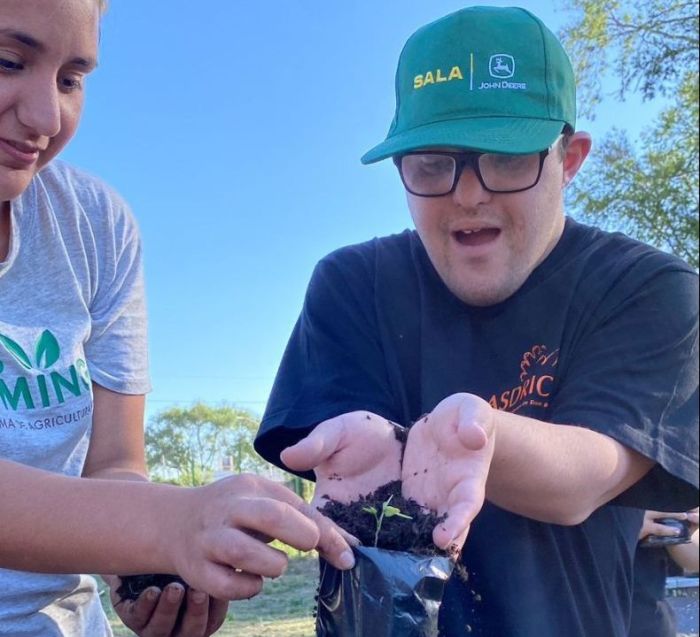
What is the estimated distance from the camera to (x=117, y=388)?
182cm

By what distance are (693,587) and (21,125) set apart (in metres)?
5.87

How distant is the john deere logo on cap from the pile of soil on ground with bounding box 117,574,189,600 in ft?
4.21

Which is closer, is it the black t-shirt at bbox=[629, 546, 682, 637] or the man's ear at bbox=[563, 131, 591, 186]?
the black t-shirt at bbox=[629, 546, 682, 637]

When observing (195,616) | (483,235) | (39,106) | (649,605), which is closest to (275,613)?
(649,605)

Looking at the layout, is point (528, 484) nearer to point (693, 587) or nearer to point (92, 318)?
point (92, 318)

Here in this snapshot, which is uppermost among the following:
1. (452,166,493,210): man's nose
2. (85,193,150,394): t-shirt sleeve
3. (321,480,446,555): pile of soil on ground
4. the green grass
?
(452,166,493,210): man's nose

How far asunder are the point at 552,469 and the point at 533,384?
0.99ft

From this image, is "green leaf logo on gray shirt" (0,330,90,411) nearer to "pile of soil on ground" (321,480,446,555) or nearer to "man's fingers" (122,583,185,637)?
"man's fingers" (122,583,185,637)

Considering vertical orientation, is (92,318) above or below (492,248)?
below

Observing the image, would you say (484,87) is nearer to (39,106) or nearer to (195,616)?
(39,106)

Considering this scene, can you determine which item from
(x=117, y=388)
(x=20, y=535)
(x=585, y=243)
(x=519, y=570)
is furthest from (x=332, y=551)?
(x=585, y=243)

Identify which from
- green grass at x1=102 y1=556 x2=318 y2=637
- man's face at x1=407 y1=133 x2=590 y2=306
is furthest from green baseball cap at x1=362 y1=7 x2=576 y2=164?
green grass at x1=102 y1=556 x2=318 y2=637

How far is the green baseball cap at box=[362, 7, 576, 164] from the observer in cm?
185

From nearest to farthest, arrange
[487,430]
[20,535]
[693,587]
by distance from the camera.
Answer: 1. [20,535]
2. [487,430]
3. [693,587]
